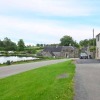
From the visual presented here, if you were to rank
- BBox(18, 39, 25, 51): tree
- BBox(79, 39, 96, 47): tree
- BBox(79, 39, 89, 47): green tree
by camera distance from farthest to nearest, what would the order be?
BBox(18, 39, 25, 51): tree → BBox(79, 39, 89, 47): green tree → BBox(79, 39, 96, 47): tree

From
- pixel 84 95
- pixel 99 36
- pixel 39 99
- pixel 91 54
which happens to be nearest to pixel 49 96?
pixel 39 99

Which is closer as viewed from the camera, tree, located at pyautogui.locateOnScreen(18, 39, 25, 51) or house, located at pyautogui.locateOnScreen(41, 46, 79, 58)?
house, located at pyautogui.locateOnScreen(41, 46, 79, 58)

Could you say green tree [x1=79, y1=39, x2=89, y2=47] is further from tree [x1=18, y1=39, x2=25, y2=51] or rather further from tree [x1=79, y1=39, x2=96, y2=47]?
tree [x1=18, y1=39, x2=25, y2=51]

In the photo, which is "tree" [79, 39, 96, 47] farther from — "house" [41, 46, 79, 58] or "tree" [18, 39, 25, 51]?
"tree" [18, 39, 25, 51]

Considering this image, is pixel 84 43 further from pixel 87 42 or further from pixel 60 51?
pixel 60 51

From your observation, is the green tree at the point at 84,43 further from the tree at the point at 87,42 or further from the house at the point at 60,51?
the house at the point at 60,51

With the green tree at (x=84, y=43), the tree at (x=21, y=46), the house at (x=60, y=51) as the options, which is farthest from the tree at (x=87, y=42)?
the tree at (x=21, y=46)

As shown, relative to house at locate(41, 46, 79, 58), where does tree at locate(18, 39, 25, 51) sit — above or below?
above

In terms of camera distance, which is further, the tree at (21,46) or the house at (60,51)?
the tree at (21,46)

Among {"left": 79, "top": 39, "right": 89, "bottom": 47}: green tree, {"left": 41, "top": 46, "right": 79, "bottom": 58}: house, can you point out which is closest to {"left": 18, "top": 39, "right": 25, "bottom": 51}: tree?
{"left": 79, "top": 39, "right": 89, "bottom": 47}: green tree

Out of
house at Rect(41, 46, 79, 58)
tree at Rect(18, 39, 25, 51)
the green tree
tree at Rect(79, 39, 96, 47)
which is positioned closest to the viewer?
house at Rect(41, 46, 79, 58)

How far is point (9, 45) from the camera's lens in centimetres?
19062

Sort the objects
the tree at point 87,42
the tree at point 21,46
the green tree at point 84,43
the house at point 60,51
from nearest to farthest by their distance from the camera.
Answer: the house at point 60,51, the tree at point 87,42, the green tree at point 84,43, the tree at point 21,46

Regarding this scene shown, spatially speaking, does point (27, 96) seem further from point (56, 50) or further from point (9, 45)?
point (9, 45)
